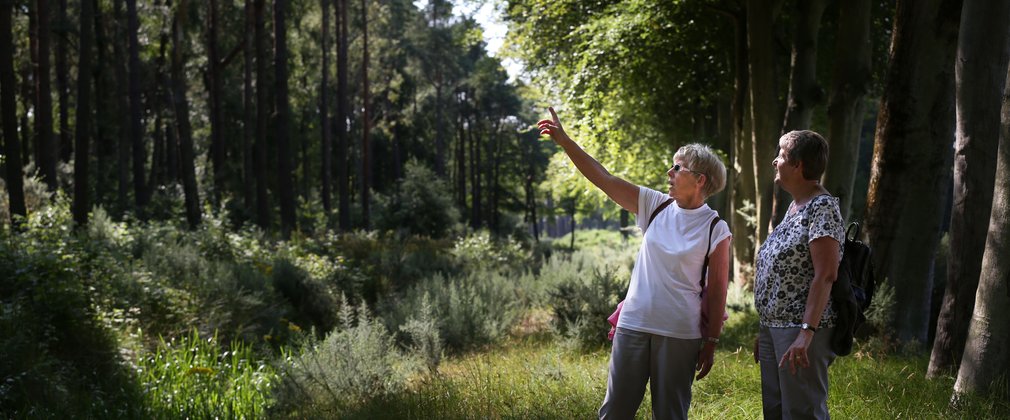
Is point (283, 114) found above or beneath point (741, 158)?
above

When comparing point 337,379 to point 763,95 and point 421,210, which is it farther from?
point 421,210

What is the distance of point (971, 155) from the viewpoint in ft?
18.7

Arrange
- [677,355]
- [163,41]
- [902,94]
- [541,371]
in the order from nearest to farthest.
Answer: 1. [677,355]
2. [541,371]
3. [902,94]
4. [163,41]

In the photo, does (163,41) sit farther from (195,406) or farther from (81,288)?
(195,406)

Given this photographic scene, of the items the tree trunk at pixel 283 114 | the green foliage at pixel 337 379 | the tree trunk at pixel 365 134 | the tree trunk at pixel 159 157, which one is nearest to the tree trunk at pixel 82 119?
the tree trunk at pixel 283 114

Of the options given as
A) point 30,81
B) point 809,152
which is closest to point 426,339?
point 809,152

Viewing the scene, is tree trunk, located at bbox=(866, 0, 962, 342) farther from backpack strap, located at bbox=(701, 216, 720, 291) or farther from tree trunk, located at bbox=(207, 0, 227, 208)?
tree trunk, located at bbox=(207, 0, 227, 208)

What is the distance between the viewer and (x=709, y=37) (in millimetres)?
15781

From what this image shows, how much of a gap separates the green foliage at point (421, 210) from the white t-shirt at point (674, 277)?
29156 millimetres

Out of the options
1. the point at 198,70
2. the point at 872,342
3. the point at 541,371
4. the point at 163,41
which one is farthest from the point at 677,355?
the point at 198,70

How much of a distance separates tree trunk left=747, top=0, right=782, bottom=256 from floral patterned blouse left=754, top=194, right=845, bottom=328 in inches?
327

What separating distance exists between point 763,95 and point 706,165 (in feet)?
28.8

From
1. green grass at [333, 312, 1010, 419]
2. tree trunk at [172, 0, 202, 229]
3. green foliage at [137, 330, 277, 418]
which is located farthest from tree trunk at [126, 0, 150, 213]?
green grass at [333, 312, 1010, 419]

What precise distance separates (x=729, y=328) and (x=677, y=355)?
6.25 meters
